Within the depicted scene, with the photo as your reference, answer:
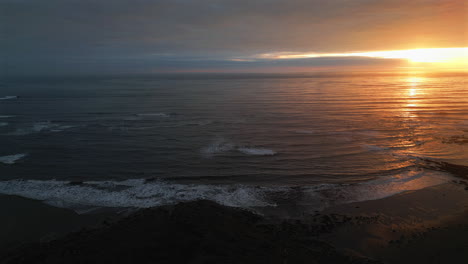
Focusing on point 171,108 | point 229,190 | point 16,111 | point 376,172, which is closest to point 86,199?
point 229,190

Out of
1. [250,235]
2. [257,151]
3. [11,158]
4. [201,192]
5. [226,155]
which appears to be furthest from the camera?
[257,151]

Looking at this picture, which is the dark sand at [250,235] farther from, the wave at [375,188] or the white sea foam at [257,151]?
the white sea foam at [257,151]

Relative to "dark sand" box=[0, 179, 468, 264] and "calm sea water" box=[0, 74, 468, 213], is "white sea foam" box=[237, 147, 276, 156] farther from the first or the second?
"dark sand" box=[0, 179, 468, 264]

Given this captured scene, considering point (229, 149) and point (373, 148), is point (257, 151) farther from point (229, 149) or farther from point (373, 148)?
point (373, 148)

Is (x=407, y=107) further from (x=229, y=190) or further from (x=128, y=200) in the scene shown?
(x=128, y=200)

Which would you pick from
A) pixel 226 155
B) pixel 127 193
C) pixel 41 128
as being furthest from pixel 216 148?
pixel 41 128

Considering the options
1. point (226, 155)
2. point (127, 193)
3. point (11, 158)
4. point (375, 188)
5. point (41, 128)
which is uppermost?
point (41, 128)

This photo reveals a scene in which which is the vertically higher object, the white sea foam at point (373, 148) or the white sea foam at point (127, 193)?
the white sea foam at point (373, 148)

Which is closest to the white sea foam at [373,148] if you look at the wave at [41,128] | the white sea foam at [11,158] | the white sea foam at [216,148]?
the white sea foam at [216,148]
